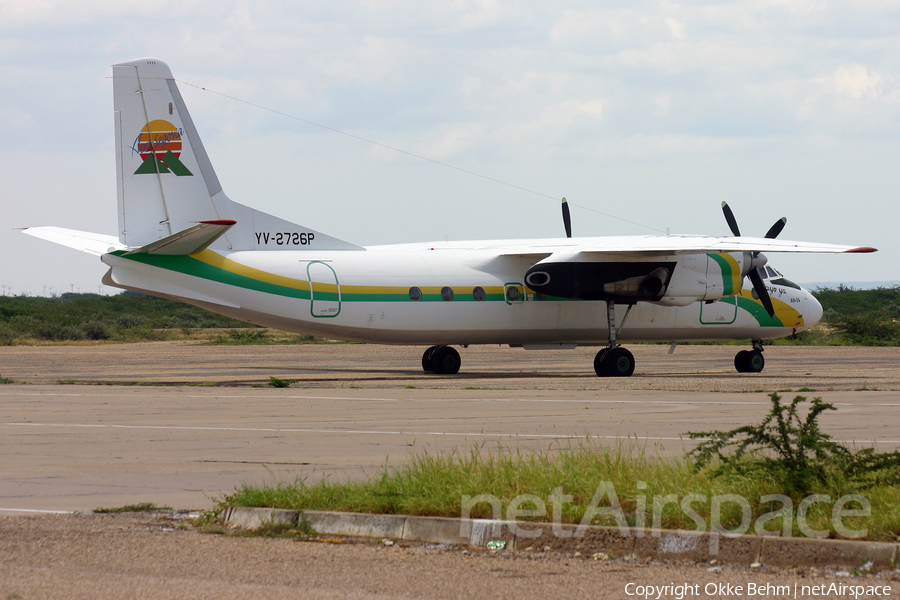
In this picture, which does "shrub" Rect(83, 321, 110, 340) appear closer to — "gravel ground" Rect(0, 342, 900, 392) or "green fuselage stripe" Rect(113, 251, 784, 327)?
"gravel ground" Rect(0, 342, 900, 392)

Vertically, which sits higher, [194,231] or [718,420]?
[194,231]

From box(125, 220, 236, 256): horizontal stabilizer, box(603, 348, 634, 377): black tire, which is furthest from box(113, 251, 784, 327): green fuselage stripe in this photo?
box(603, 348, 634, 377): black tire

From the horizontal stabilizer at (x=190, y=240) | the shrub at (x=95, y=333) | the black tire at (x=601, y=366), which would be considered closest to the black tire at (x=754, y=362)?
the black tire at (x=601, y=366)

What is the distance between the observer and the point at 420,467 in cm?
931

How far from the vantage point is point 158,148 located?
2458cm

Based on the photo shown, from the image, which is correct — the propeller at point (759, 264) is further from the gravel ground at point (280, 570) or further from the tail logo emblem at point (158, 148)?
the gravel ground at point (280, 570)

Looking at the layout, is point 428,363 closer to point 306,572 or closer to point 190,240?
point 190,240

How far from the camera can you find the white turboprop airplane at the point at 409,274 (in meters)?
24.4

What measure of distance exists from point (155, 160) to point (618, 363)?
13.6m

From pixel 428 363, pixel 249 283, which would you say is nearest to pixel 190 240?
pixel 249 283

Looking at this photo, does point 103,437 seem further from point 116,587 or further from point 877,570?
point 877,570

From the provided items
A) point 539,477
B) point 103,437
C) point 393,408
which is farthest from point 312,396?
point 539,477

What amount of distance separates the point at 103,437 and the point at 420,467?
6716mm

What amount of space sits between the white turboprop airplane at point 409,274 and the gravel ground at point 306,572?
51.3 ft
